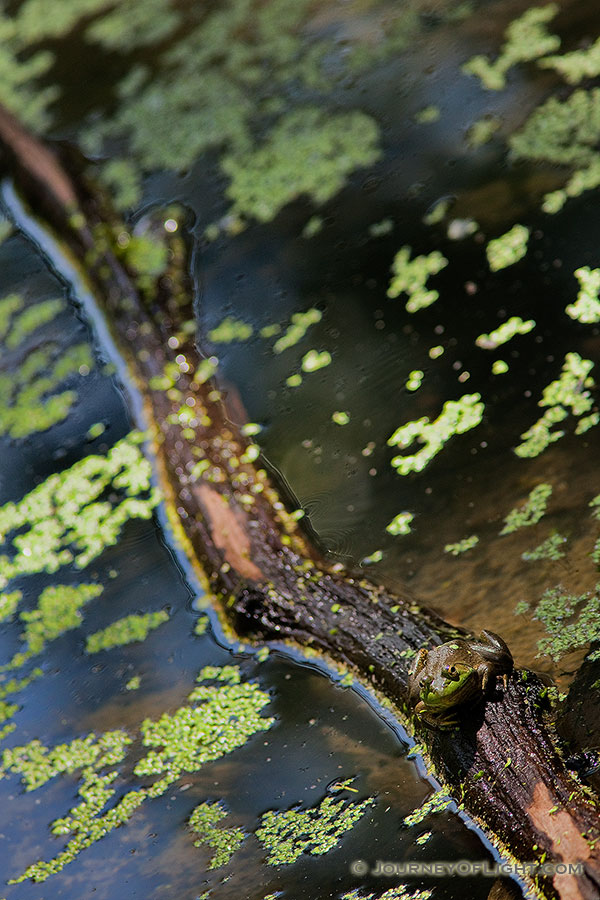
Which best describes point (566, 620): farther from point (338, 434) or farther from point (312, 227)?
point (312, 227)

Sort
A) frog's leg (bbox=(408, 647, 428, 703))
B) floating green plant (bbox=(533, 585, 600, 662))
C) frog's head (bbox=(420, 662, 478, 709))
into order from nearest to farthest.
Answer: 1. frog's head (bbox=(420, 662, 478, 709))
2. frog's leg (bbox=(408, 647, 428, 703))
3. floating green plant (bbox=(533, 585, 600, 662))

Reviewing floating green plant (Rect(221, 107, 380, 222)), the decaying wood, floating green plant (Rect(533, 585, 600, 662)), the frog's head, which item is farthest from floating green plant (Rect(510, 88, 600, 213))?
the frog's head

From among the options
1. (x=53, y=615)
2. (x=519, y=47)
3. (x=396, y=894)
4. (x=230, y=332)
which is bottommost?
(x=396, y=894)

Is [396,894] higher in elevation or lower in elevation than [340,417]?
lower

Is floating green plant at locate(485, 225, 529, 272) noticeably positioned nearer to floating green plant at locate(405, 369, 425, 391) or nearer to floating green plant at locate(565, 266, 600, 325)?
floating green plant at locate(565, 266, 600, 325)

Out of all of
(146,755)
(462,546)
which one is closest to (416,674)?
(462,546)

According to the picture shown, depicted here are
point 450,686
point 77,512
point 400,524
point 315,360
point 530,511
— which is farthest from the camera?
point 315,360

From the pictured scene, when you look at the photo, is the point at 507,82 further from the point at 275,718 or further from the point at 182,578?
the point at 275,718
